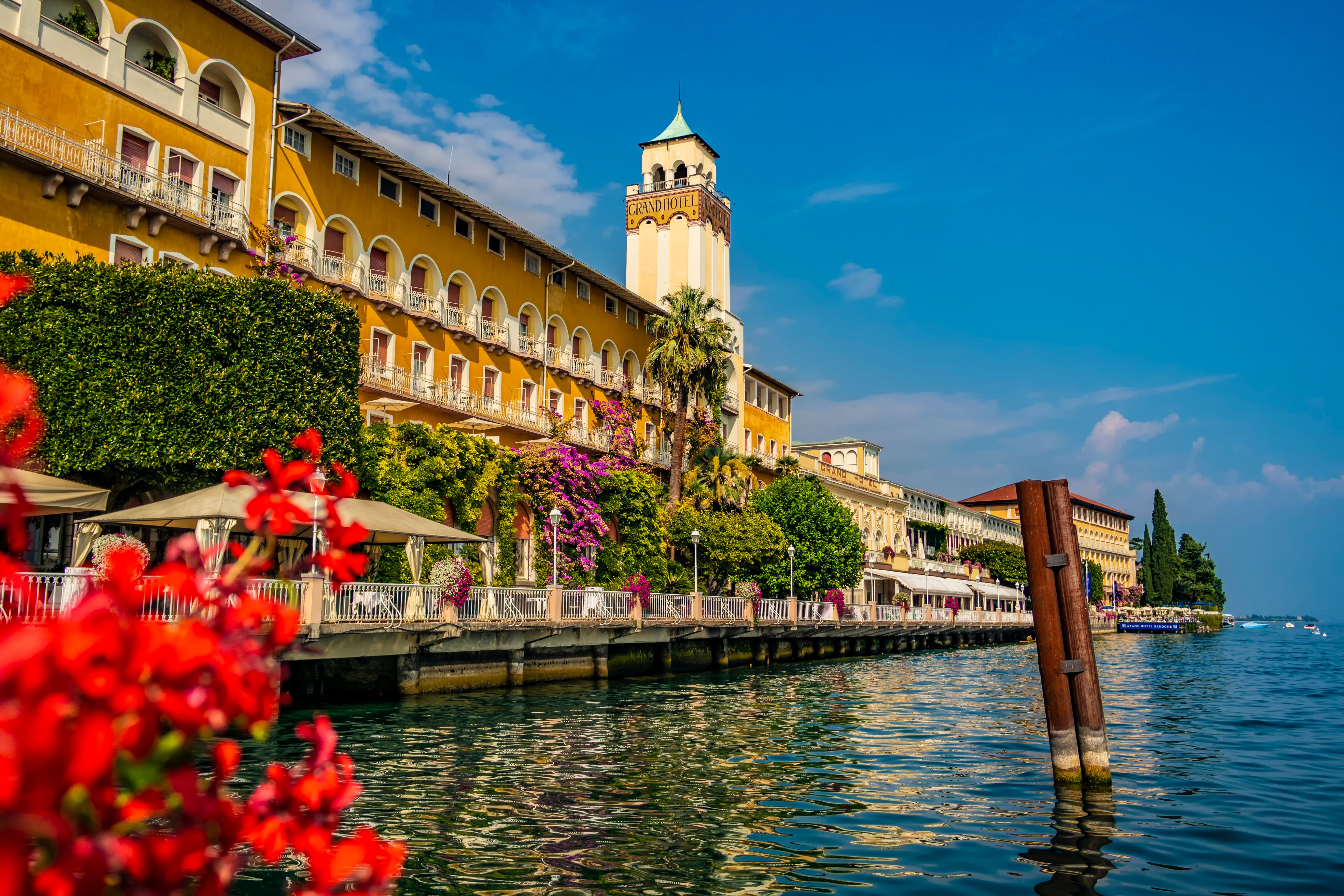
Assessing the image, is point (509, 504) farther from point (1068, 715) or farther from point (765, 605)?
point (1068, 715)

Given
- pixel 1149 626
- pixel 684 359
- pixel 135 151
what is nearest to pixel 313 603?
pixel 135 151

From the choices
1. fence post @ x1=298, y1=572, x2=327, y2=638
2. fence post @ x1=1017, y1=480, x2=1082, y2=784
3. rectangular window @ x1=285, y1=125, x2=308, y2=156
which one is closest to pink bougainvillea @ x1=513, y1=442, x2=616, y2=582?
rectangular window @ x1=285, y1=125, x2=308, y2=156

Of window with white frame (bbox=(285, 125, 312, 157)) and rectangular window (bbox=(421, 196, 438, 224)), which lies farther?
rectangular window (bbox=(421, 196, 438, 224))

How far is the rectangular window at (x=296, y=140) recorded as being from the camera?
28.6m

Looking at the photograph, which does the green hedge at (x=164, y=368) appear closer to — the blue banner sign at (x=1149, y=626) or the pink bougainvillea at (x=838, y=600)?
the pink bougainvillea at (x=838, y=600)

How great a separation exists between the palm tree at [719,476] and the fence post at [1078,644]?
32120 mm

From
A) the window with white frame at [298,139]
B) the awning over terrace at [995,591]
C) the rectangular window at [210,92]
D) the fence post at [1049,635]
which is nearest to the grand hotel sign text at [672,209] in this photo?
the window with white frame at [298,139]

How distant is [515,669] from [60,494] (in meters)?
11.1

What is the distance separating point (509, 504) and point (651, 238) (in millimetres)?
24818

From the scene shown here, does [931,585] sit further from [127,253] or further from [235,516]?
[235,516]

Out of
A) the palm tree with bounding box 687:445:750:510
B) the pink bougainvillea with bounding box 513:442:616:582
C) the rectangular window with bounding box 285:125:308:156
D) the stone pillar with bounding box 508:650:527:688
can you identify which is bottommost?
the stone pillar with bounding box 508:650:527:688

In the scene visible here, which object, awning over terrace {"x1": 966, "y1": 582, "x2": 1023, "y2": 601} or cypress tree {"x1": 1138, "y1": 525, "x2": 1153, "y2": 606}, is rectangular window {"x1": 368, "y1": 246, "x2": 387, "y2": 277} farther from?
cypress tree {"x1": 1138, "y1": 525, "x2": 1153, "y2": 606}

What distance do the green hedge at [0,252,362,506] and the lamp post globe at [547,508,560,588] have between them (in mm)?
5942

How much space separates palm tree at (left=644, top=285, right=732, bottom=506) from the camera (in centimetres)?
4147
